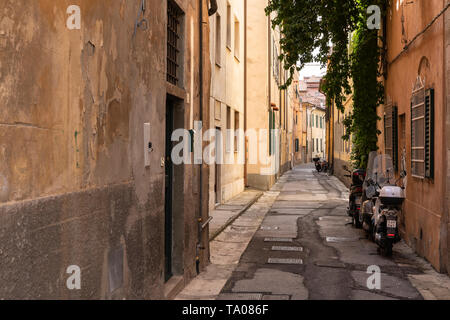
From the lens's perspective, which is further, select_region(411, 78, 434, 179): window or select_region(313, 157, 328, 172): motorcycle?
select_region(313, 157, 328, 172): motorcycle

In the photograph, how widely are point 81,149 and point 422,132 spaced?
6.79 meters

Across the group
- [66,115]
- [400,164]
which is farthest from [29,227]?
[400,164]

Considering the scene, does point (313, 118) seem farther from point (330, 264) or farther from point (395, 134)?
point (330, 264)

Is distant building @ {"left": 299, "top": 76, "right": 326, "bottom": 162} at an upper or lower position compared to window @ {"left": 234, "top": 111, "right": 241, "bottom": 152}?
upper

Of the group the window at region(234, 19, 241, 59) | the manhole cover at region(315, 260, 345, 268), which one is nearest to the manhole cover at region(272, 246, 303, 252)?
the manhole cover at region(315, 260, 345, 268)

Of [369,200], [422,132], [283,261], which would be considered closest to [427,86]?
[422,132]

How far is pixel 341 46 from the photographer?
44.1 ft

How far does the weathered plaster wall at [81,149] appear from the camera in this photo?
283 cm

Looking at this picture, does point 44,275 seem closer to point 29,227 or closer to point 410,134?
point 29,227

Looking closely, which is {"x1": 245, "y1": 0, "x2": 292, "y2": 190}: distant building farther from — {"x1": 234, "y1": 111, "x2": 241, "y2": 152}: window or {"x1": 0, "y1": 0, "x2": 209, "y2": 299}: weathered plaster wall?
{"x1": 0, "y1": 0, "x2": 209, "y2": 299}: weathered plaster wall

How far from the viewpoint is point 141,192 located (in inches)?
201

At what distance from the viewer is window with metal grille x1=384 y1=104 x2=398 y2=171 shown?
37.9ft

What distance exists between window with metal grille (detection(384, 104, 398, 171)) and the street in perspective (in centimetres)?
5
